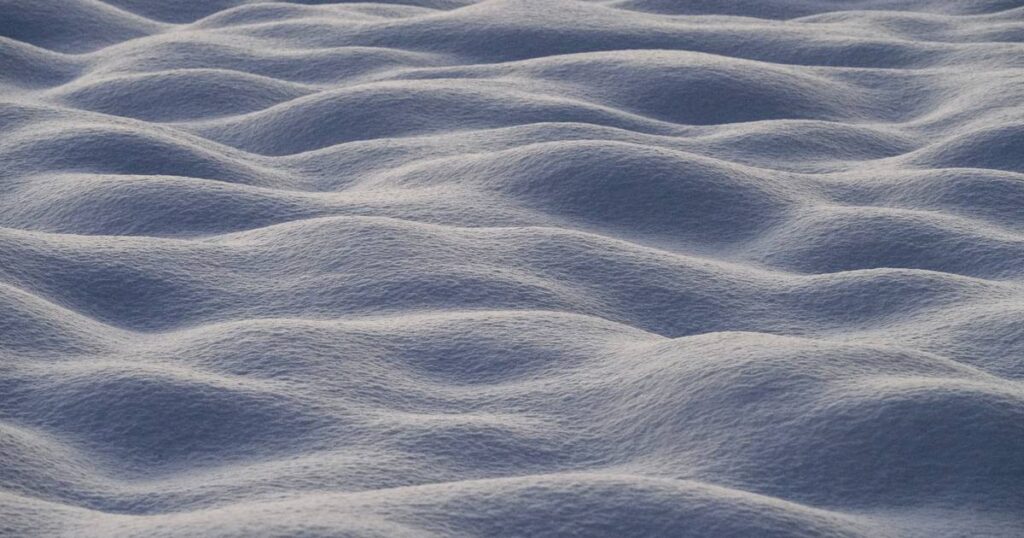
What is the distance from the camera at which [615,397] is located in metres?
2.42

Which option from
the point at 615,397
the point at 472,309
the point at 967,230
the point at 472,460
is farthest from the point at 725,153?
the point at 472,460

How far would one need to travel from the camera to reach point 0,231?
119 inches

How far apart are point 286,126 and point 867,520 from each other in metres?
2.82

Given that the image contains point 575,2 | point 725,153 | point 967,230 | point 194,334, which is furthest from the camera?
point 575,2

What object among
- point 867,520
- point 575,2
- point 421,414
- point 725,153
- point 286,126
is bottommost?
point 867,520

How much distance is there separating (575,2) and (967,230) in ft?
9.18

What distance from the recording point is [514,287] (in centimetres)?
293

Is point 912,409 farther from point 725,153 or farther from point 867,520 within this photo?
point 725,153

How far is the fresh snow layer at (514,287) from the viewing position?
2.10m

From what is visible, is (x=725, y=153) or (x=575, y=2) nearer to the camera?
(x=725, y=153)

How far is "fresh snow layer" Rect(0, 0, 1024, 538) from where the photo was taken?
210 centimetres

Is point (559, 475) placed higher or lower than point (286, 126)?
lower

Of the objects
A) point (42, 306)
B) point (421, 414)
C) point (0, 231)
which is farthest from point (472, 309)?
point (0, 231)

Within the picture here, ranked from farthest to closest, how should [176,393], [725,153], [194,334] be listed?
[725,153] → [194,334] → [176,393]
